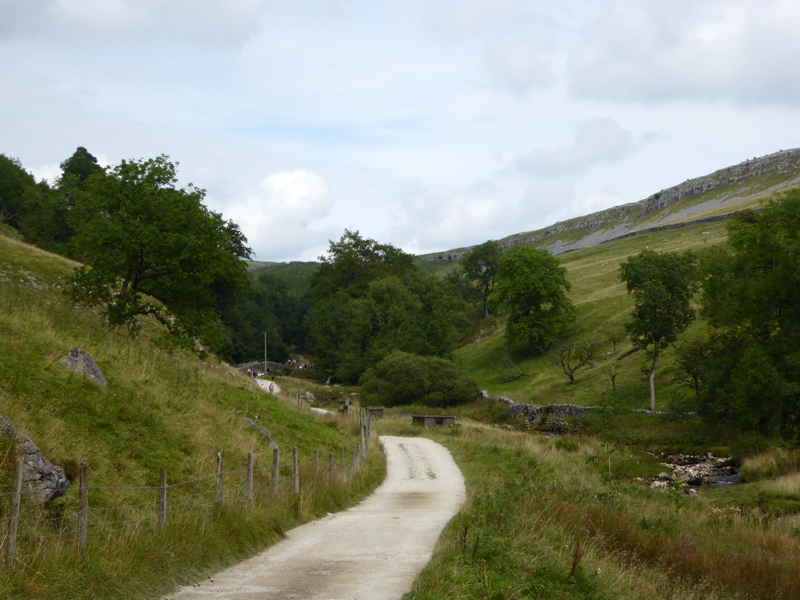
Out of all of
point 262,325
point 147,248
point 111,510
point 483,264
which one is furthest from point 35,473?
point 262,325

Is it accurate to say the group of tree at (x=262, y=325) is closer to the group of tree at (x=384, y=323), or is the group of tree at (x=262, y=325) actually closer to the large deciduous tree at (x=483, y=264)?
the group of tree at (x=384, y=323)

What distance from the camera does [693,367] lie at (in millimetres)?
42250

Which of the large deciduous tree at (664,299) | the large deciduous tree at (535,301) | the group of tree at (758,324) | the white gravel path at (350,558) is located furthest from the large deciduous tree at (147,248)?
the large deciduous tree at (535,301)

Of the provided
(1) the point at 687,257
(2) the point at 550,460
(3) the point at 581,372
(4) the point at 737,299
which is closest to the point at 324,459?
(2) the point at 550,460

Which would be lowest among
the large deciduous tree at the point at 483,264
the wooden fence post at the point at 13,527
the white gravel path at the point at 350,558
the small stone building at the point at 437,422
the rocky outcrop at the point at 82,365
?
the small stone building at the point at 437,422

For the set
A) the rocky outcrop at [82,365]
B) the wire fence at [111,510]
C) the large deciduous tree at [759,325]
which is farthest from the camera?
the large deciduous tree at [759,325]

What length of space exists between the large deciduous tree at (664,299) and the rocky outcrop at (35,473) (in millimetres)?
42829

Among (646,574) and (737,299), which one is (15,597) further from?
(737,299)

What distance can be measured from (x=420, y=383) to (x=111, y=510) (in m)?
49.3

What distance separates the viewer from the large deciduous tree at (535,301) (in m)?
67.6

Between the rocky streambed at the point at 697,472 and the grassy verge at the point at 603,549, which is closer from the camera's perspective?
the grassy verge at the point at 603,549

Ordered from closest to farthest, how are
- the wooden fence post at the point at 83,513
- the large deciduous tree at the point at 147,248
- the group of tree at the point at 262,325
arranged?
the wooden fence post at the point at 83,513, the large deciduous tree at the point at 147,248, the group of tree at the point at 262,325

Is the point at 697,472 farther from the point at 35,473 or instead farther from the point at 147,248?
the point at 35,473

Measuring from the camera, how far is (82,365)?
42.9 feet
